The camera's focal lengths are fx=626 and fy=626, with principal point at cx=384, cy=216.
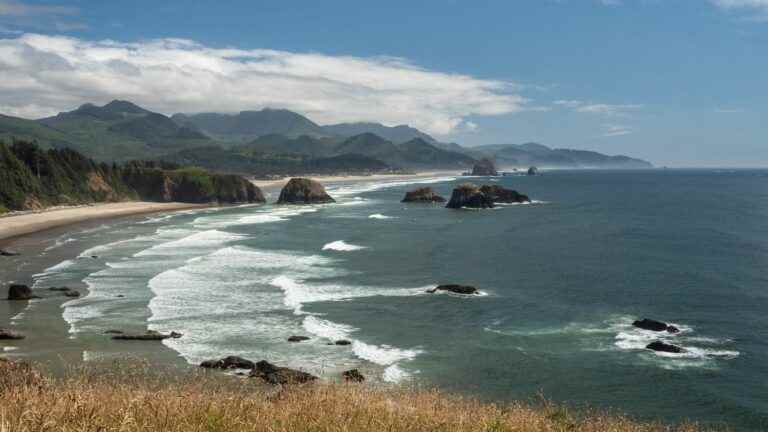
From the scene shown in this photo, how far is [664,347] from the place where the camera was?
114 ft

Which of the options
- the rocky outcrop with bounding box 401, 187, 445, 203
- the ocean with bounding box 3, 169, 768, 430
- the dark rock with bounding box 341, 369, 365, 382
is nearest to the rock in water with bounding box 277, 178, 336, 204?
the rocky outcrop with bounding box 401, 187, 445, 203

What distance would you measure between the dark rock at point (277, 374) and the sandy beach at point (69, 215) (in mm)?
63935

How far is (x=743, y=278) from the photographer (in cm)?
5466

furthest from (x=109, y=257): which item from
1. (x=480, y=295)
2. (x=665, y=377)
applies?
(x=665, y=377)

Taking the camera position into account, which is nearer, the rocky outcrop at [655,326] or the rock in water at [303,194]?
the rocky outcrop at [655,326]

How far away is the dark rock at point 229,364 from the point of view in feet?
96.9

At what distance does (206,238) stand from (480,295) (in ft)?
147

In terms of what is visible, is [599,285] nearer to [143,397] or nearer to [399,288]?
[399,288]

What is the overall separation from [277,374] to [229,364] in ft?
10.7

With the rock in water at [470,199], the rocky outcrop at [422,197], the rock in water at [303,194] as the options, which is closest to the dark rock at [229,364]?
the rock in water at [470,199]

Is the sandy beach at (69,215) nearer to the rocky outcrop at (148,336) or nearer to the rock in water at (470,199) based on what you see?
the rocky outcrop at (148,336)

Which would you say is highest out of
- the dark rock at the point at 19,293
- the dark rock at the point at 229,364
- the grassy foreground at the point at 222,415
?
the grassy foreground at the point at 222,415

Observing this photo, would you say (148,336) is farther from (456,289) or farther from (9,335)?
(456,289)

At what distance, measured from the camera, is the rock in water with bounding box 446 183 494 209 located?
130 metres
